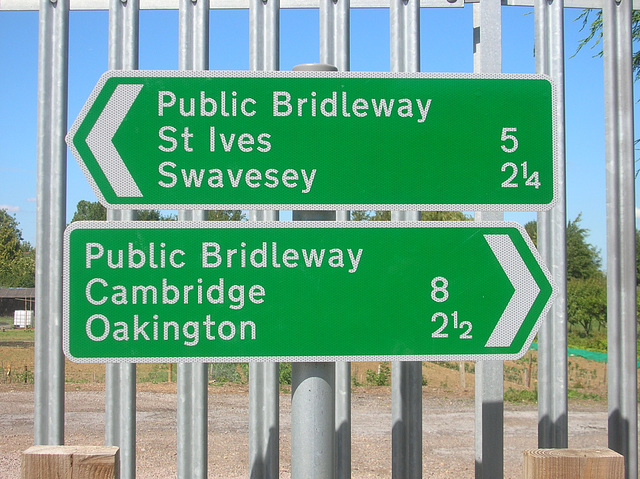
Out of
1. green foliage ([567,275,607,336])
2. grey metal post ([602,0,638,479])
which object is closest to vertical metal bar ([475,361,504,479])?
grey metal post ([602,0,638,479])

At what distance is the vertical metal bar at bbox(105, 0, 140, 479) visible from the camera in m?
2.52

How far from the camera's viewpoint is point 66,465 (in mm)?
1172

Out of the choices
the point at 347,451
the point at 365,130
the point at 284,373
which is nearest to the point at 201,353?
the point at 365,130

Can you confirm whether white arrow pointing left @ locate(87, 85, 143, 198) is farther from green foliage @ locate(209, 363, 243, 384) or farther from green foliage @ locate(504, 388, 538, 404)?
green foliage @ locate(209, 363, 243, 384)

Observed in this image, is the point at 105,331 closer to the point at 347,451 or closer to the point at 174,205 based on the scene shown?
the point at 174,205

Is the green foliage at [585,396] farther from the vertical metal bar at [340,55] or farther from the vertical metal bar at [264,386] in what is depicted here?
the vertical metal bar at [264,386]

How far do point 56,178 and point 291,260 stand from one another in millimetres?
1614

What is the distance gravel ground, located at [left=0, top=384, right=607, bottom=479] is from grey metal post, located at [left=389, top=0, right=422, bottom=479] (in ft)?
15.4

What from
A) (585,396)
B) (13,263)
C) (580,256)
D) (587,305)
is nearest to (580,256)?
(580,256)

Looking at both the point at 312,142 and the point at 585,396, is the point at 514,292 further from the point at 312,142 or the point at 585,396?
the point at 585,396

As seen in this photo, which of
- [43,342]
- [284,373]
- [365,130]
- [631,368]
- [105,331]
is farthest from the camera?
[284,373]

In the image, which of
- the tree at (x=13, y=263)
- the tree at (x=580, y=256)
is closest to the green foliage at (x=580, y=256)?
the tree at (x=580, y=256)

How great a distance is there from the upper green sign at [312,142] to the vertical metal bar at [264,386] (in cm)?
110

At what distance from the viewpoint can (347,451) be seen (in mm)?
2572
